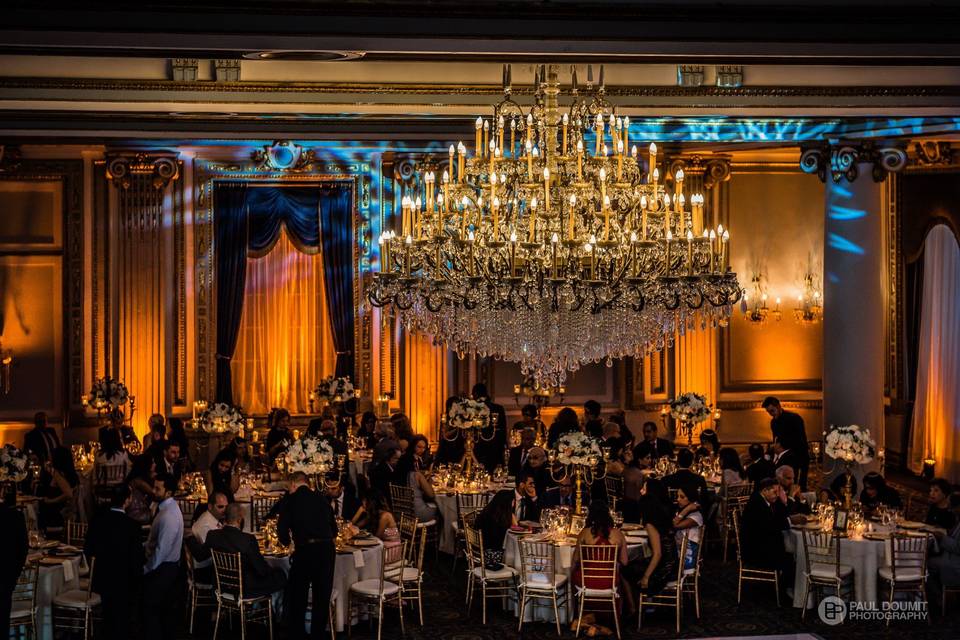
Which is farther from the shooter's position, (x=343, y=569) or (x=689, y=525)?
(x=689, y=525)

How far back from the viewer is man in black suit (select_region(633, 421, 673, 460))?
1224cm

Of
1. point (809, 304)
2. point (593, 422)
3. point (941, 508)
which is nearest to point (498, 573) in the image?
point (941, 508)

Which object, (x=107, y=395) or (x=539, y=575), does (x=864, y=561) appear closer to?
(x=539, y=575)

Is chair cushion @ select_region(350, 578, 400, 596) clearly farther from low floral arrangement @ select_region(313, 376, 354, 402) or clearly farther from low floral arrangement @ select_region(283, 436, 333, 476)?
low floral arrangement @ select_region(313, 376, 354, 402)

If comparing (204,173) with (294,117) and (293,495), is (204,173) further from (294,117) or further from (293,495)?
(293,495)

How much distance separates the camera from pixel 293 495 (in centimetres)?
884

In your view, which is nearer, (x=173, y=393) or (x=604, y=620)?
(x=604, y=620)

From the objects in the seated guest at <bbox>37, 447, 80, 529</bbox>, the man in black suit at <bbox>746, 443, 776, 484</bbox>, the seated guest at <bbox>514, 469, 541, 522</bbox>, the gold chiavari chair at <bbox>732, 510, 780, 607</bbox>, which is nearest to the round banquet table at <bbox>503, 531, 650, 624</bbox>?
the seated guest at <bbox>514, 469, 541, 522</bbox>

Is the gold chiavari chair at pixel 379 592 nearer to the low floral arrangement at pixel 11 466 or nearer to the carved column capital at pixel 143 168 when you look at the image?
the low floral arrangement at pixel 11 466

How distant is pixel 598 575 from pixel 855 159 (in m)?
A: 6.52

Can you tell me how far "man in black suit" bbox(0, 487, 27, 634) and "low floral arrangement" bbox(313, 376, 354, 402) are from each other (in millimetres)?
7212

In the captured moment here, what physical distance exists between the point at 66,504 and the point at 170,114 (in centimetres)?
397

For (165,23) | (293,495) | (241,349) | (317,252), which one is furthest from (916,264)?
(165,23)

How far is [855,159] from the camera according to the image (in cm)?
1353
